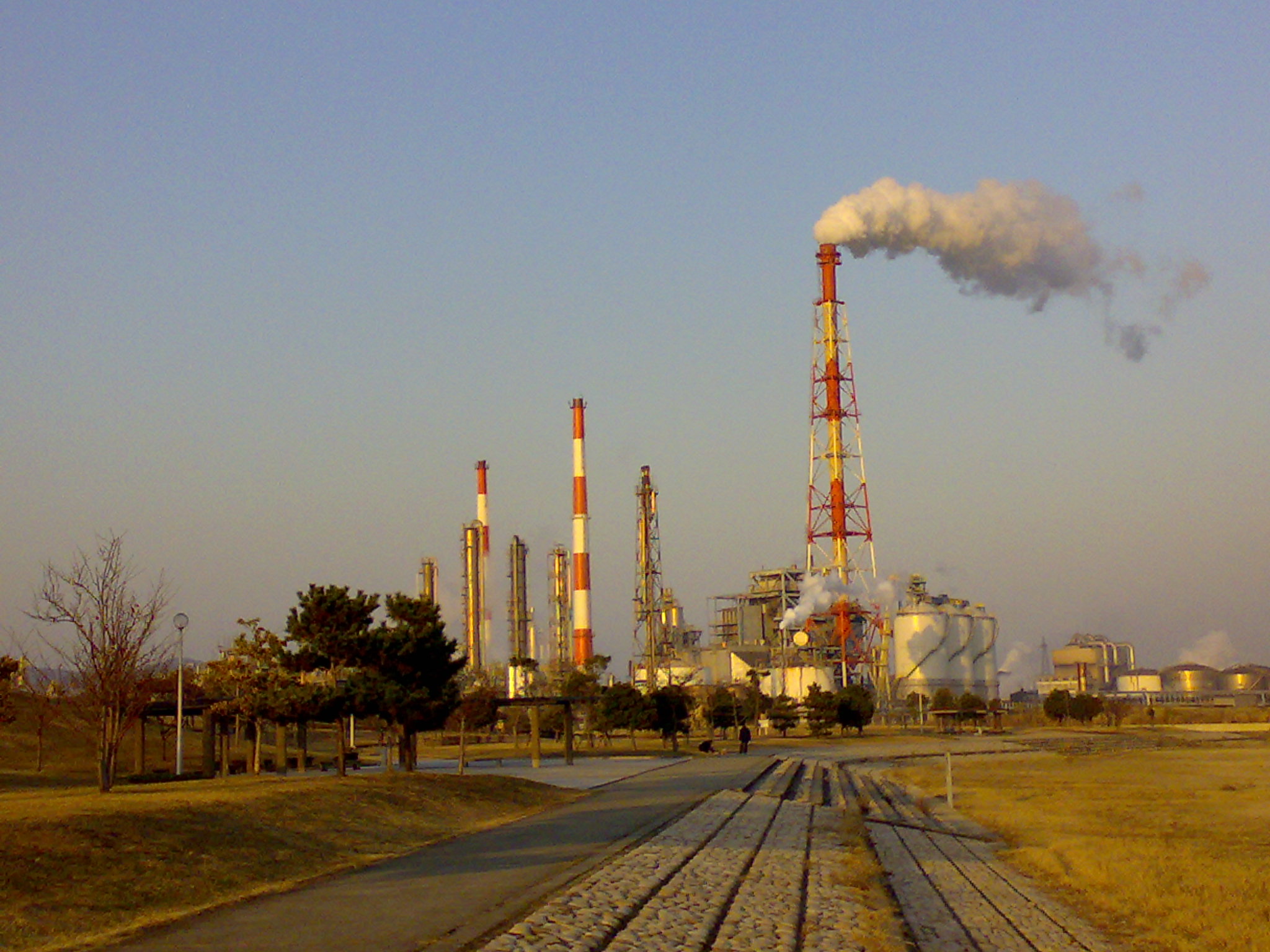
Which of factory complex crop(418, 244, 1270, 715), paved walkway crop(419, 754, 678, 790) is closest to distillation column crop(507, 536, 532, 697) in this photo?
factory complex crop(418, 244, 1270, 715)

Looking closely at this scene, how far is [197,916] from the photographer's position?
613 inches

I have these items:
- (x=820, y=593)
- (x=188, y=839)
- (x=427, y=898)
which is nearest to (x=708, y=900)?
(x=427, y=898)

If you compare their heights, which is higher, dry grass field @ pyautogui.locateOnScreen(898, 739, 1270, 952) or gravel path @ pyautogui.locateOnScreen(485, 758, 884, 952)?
gravel path @ pyautogui.locateOnScreen(485, 758, 884, 952)

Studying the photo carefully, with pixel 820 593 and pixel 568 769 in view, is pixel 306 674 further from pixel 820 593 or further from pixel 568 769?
pixel 820 593

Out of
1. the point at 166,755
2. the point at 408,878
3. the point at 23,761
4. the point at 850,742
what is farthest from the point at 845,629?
the point at 408,878

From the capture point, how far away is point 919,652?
146500 millimetres

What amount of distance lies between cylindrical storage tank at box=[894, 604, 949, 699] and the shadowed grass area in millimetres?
119945

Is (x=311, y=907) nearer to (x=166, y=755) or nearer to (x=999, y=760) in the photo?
(x=166, y=755)

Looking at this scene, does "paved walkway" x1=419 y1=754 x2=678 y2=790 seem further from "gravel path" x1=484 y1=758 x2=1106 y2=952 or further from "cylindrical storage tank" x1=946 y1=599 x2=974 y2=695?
"cylindrical storage tank" x1=946 y1=599 x2=974 y2=695

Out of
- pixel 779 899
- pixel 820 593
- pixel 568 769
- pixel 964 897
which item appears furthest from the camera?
pixel 820 593

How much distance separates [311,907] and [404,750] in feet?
81.6

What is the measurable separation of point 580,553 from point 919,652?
50327 mm

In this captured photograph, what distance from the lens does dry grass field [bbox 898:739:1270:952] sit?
1948 cm

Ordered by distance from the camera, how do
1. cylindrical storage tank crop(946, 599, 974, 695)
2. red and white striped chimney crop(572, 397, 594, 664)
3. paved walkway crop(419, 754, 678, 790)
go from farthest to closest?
cylindrical storage tank crop(946, 599, 974, 695), red and white striped chimney crop(572, 397, 594, 664), paved walkway crop(419, 754, 678, 790)
